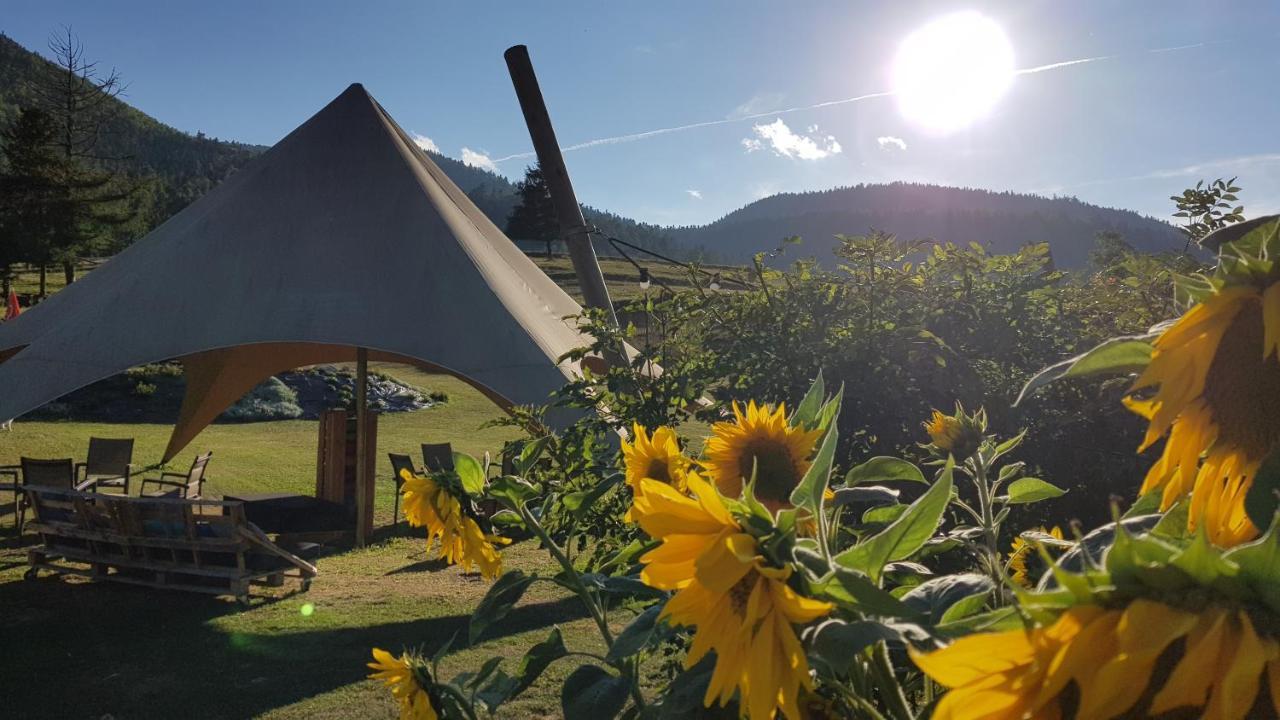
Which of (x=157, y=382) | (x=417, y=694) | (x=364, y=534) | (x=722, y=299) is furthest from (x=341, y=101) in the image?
(x=157, y=382)

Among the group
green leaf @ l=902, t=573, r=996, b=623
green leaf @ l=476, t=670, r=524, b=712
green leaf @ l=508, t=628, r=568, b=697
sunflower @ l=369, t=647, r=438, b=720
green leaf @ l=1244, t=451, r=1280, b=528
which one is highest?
green leaf @ l=1244, t=451, r=1280, b=528

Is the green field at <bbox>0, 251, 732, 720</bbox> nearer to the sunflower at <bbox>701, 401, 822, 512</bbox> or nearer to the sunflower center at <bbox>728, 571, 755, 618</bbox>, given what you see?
the sunflower at <bbox>701, 401, 822, 512</bbox>

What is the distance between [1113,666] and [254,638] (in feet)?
17.5

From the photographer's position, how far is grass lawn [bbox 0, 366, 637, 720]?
154 inches

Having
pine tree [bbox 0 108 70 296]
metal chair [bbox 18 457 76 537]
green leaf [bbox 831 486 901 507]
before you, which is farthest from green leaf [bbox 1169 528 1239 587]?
pine tree [bbox 0 108 70 296]

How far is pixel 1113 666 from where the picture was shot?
0.27 metres

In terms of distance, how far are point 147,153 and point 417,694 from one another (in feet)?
443

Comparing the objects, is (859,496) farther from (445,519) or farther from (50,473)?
(50,473)

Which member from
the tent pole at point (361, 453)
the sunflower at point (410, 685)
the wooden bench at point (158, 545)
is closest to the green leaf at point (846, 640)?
the sunflower at point (410, 685)

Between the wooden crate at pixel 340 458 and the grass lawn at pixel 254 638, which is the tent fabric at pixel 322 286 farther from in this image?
the wooden crate at pixel 340 458

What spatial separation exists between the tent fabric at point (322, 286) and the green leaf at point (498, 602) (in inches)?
163

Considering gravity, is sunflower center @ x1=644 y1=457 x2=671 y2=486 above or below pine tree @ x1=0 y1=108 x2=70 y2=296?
below

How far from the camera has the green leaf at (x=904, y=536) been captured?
436mm

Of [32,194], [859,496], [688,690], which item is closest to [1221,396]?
[859,496]
